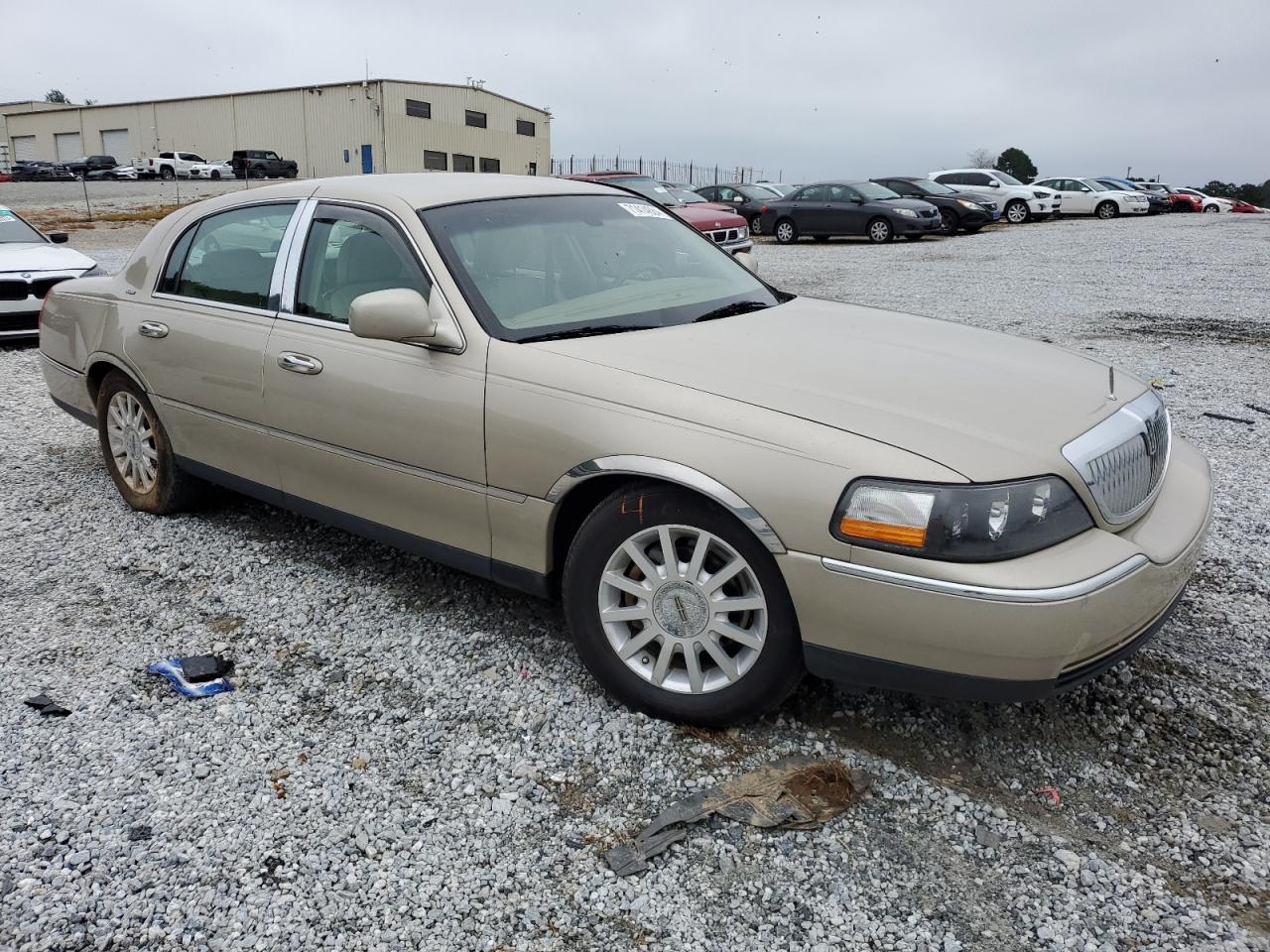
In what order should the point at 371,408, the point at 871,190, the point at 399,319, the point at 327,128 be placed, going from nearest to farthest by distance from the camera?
the point at 399,319, the point at 371,408, the point at 871,190, the point at 327,128

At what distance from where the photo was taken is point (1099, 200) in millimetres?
30531

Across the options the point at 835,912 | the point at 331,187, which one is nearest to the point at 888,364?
the point at 835,912

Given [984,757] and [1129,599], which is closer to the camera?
[1129,599]

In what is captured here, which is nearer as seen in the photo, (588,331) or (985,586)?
(985,586)

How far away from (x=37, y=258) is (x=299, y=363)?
26.7 feet

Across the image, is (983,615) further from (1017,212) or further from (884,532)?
(1017,212)

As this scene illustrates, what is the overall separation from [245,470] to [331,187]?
1208 millimetres

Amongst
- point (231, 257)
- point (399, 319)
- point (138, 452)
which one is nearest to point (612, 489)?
point (399, 319)

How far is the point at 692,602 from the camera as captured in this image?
2.83 meters

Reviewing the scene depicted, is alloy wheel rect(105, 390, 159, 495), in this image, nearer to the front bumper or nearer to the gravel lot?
the gravel lot

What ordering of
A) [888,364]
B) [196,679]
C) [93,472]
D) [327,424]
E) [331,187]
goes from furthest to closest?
1. [93,472]
2. [331,187]
3. [327,424]
4. [196,679]
5. [888,364]

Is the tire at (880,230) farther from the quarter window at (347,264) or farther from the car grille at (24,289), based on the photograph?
the quarter window at (347,264)

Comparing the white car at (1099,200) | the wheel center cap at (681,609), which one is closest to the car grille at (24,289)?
the wheel center cap at (681,609)

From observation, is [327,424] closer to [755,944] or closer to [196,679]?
[196,679]
